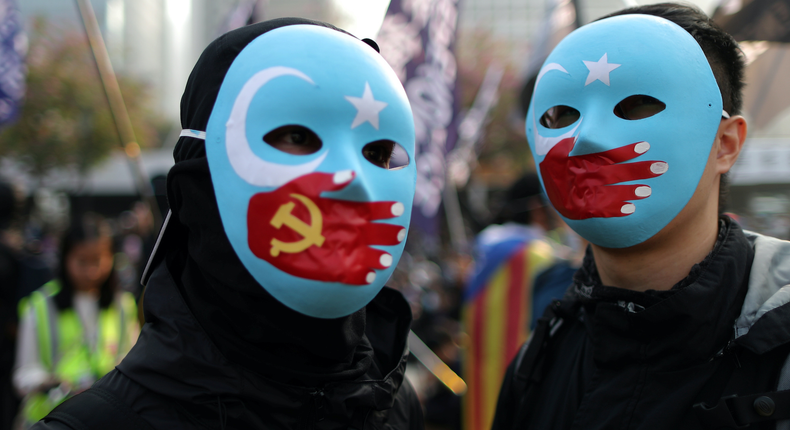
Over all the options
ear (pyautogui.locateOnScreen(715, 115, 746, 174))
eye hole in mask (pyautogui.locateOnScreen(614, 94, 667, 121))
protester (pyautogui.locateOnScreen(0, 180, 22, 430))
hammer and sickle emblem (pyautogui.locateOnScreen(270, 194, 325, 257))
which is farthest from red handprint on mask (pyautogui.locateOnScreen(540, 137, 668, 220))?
protester (pyautogui.locateOnScreen(0, 180, 22, 430))

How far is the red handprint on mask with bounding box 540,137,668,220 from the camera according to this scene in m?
1.72

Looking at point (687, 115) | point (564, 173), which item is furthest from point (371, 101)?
point (687, 115)

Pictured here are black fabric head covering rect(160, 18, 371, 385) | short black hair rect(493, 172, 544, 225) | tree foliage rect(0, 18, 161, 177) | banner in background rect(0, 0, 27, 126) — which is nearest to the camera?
black fabric head covering rect(160, 18, 371, 385)

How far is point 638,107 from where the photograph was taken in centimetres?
182

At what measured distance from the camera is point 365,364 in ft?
5.48

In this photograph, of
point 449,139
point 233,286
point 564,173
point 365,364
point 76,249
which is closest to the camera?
point 233,286

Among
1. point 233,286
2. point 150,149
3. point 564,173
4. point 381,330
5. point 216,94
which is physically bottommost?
point 150,149

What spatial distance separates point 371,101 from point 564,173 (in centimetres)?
73

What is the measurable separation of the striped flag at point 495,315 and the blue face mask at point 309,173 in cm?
258

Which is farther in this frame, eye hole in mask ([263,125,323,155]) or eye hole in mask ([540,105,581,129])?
eye hole in mask ([540,105,581,129])

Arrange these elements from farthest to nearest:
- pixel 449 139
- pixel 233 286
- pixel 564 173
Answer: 1. pixel 449 139
2. pixel 564 173
3. pixel 233 286

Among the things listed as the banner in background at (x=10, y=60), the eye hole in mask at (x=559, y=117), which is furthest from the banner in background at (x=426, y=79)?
the banner in background at (x=10, y=60)

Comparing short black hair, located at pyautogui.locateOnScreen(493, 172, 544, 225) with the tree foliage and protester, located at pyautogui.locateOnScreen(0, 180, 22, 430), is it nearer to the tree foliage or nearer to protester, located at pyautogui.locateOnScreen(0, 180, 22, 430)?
protester, located at pyautogui.locateOnScreen(0, 180, 22, 430)

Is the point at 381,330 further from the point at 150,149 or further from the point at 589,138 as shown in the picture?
the point at 150,149
